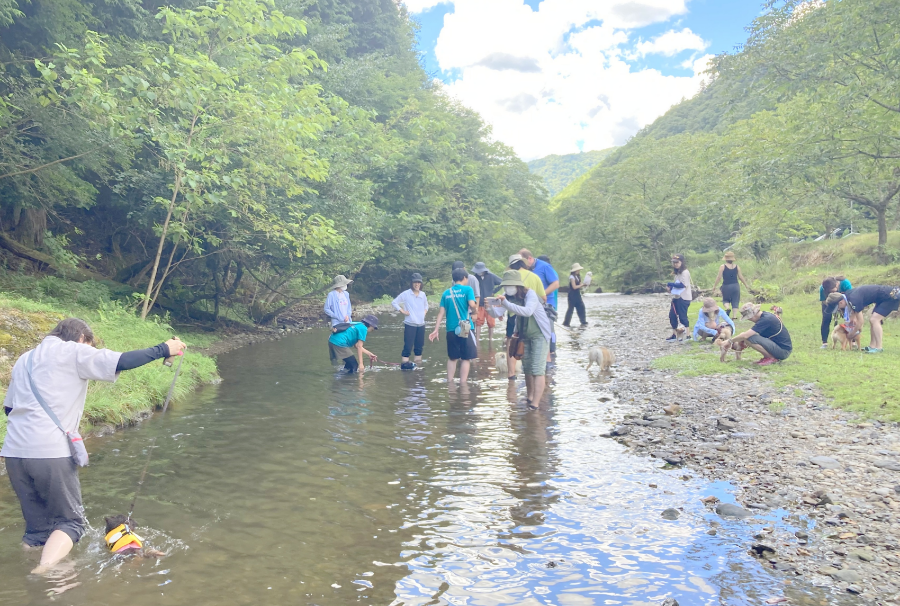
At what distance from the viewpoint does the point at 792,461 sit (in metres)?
6.90

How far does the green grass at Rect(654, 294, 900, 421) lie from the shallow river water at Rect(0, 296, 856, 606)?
3.18 m

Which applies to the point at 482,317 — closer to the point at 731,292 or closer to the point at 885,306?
the point at 731,292

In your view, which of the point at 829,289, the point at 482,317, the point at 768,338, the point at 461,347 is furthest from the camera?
the point at 482,317

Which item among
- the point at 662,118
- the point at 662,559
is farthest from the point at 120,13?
the point at 662,118

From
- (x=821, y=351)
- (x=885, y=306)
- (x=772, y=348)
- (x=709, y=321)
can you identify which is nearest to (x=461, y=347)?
(x=772, y=348)

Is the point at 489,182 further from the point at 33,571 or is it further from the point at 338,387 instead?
the point at 33,571

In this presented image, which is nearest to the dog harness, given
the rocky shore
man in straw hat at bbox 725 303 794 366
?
the rocky shore

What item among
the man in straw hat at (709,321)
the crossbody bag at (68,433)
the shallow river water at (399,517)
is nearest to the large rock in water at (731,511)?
the shallow river water at (399,517)

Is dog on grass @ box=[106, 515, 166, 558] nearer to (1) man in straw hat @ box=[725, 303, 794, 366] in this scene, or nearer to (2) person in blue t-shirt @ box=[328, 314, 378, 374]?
(2) person in blue t-shirt @ box=[328, 314, 378, 374]

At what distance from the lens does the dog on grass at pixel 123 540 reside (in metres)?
5.15

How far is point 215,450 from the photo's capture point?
8.35 meters

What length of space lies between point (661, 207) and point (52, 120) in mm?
44021

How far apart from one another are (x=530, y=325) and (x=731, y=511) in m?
4.75

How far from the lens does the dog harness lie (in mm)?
5145
